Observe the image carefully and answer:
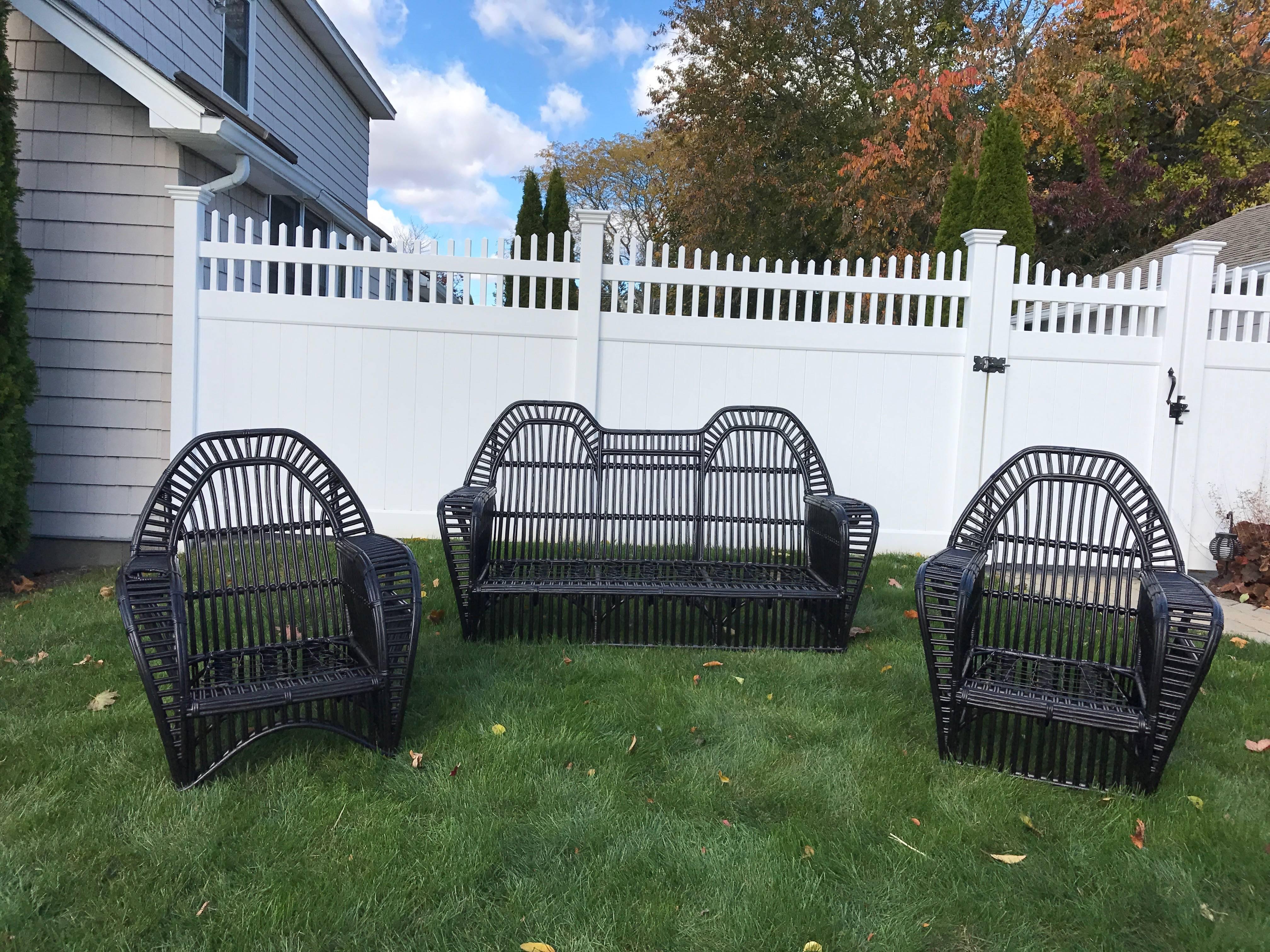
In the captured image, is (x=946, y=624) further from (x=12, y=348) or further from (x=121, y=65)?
(x=121, y=65)

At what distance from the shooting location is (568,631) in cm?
375

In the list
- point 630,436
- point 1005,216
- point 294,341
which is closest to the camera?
point 630,436

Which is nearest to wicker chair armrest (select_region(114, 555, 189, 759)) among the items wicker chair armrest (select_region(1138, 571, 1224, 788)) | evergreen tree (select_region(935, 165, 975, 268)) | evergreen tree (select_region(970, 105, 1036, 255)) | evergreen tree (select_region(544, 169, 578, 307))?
wicker chair armrest (select_region(1138, 571, 1224, 788))

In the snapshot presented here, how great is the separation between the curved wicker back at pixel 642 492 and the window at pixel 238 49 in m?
6.28

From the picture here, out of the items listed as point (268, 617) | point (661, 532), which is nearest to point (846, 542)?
point (661, 532)

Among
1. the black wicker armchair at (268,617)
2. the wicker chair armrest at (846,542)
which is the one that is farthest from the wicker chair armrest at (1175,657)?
the black wicker armchair at (268,617)

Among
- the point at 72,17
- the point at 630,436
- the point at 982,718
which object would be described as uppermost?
the point at 72,17

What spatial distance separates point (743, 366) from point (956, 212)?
6.74m

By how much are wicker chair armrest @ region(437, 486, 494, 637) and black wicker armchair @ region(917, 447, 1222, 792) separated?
1781 millimetres

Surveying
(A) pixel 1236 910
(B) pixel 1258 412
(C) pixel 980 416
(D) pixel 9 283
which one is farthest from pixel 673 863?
(B) pixel 1258 412

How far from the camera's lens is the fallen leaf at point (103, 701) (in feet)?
9.57

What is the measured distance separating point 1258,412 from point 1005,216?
4979mm

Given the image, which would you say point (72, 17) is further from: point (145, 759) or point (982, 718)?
point (982, 718)

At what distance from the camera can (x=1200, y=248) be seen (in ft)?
17.3
